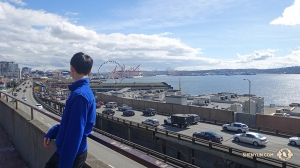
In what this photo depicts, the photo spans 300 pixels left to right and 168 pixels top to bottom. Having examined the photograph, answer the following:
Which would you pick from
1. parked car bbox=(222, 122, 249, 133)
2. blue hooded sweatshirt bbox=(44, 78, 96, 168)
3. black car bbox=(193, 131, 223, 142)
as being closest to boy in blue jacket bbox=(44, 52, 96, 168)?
blue hooded sweatshirt bbox=(44, 78, 96, 168)

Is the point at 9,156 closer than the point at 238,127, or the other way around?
the point at 9,156

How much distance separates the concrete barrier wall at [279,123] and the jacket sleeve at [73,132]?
24.2m

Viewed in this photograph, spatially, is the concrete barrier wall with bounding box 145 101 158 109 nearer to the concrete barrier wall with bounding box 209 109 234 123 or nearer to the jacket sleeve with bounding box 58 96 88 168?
the concrete barrier wall with bounding box 209 109 234 123

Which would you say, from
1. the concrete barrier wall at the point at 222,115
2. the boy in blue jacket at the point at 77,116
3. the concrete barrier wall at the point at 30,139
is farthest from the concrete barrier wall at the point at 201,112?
the boy in blue jacket at the point at 77,116

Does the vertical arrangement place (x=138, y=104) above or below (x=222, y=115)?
below

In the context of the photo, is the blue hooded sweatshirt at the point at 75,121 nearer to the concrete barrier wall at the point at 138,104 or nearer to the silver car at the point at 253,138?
the silver car at the point at 253,138

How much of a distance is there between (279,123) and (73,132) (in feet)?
81.5

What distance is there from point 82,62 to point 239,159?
1555 centimetres

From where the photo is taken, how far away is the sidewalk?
206 inches

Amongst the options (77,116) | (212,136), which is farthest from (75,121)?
(212,136)

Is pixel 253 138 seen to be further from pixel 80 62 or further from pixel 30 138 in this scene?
pixel 80 62

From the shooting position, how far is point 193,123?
86.9ft

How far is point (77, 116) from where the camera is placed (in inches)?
77.1

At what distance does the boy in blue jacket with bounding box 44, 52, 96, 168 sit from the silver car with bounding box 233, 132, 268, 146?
710 inches
